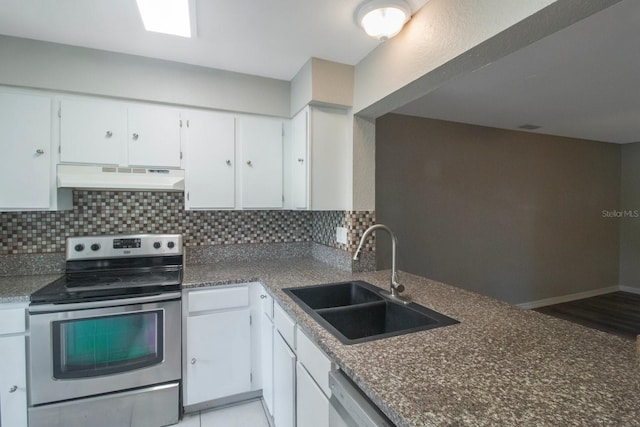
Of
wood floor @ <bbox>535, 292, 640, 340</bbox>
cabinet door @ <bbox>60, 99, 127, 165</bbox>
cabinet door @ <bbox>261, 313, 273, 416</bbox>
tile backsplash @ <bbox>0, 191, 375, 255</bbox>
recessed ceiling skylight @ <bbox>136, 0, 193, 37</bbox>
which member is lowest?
wood floor @ <bbox>535, 292, 640, 340</bbox>

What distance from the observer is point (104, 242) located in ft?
6.86

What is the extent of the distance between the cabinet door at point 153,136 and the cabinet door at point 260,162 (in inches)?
18.4

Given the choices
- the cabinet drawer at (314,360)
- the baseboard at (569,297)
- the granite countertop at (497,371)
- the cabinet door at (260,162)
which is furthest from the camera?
the baseboard at (569,297)

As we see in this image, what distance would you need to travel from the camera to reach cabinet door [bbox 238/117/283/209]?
7.73ft

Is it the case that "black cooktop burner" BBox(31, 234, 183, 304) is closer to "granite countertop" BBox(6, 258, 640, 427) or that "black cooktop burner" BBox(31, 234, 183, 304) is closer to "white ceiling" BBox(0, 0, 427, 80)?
"granite countertop" BBox(6, 258, 640, 427)

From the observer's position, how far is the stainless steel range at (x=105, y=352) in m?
1.63

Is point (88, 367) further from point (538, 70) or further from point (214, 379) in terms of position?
point (538, 70)

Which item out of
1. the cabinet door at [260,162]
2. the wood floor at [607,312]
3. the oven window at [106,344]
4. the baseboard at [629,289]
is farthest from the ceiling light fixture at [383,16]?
the baseboard at [629,289]

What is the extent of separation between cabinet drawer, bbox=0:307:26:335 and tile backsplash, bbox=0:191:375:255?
0.64 metres

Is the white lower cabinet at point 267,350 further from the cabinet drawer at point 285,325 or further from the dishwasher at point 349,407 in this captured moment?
the dishwasher at point 349,407

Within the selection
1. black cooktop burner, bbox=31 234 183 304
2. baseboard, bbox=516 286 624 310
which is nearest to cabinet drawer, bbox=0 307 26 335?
black cooktop burner, bbox=31 234 183 304

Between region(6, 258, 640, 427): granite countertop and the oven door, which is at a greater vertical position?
region(6, 258, 640, 427): granite countertop

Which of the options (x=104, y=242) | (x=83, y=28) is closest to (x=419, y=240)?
(x=104, y=242)

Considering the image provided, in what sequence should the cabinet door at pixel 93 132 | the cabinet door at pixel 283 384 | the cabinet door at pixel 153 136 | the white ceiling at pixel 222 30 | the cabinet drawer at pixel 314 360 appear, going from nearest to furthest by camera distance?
1. the cabinet drawer at pixel 314 360
2. the cabinet door at pixel 283 384
3. the white ceiling at pixel 222 30
4. the cabinet door at pixel 93 132
5. the cabinet door at pixel 153 136
